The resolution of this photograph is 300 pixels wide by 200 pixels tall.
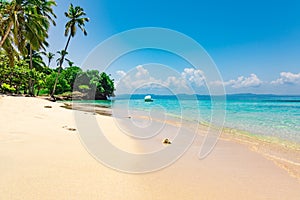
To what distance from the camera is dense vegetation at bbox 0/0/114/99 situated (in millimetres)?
18344

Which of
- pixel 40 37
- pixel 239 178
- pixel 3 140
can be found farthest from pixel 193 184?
pixel 40 37

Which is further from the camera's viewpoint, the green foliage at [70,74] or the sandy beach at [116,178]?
the green foliage at [70,74]

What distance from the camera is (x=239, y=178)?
3760mm

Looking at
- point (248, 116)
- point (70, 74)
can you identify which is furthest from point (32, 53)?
point (248, 116)

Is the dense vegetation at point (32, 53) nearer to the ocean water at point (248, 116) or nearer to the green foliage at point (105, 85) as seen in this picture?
the green foliage at point (105, 85)

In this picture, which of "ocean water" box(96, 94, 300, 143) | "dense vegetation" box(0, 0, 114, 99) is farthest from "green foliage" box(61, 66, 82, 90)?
"ocean water" box(96, 94, 300, 143)

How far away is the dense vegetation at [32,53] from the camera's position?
60.2 feet

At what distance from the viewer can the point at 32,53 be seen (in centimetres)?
3809

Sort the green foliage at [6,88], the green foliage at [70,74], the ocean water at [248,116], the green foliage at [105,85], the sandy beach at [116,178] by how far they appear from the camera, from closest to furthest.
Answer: the sandy beach at [116,178] → the ocean water at [248,116] → the green foliage at [6,88] → the green foliage at [70,74] → the green foliage at [105,85]

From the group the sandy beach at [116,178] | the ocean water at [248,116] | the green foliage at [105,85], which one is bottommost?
the sandy beach at [116,178]

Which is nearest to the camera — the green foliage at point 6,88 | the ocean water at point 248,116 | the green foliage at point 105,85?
the ocean water at point 248,116

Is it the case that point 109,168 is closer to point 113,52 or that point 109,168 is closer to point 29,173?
point 29,173

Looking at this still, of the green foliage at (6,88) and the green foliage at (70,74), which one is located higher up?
the green foliage at (70,74)

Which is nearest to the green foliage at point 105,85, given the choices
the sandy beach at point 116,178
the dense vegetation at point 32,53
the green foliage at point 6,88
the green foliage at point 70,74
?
the dense vegetation at point 32,53
